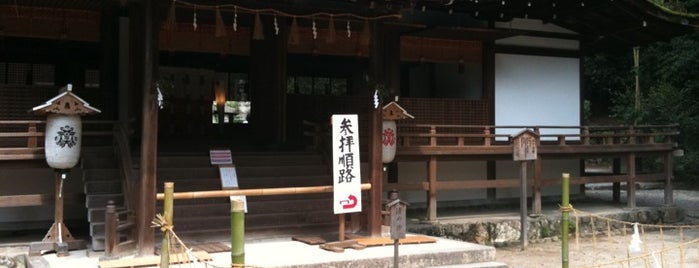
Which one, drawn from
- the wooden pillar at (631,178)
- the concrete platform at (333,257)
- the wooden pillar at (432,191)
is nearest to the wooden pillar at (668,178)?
the wooden pillar at (631,178)

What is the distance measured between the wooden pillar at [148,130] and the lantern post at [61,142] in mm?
1161

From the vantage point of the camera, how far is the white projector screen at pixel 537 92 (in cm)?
1561

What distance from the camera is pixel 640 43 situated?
1742 cm

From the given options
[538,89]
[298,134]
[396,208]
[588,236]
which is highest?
[538,89]

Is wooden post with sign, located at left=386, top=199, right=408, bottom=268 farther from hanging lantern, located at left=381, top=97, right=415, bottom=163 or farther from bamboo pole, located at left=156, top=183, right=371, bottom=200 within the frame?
hanging lantern, located at left=381, top=97, right=415, bottom=163

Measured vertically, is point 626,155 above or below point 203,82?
below

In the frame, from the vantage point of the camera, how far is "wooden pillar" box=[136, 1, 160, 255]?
8.41 meters

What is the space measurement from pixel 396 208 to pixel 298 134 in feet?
22.7

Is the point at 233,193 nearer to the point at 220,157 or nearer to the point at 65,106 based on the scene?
the point at 220,157

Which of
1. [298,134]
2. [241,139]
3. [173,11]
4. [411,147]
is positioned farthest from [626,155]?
[173,11]

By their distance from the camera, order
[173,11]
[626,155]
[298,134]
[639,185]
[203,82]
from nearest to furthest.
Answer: [173,11] < [298,134] < [203,82] < [626,155] < [639,185]

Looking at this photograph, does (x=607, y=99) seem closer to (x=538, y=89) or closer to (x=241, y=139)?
(x=538, y=89)

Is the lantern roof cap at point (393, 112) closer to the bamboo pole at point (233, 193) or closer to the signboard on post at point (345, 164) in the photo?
the signboard on post at point (345, 164)

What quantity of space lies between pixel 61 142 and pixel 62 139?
0.16 ft
